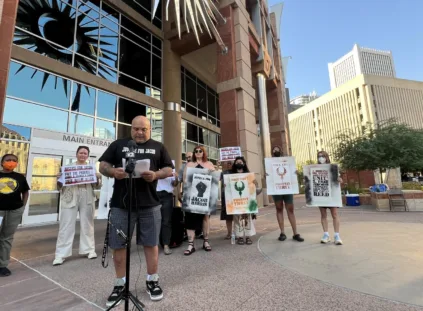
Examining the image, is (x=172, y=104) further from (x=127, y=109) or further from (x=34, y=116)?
(x=34, y=116)

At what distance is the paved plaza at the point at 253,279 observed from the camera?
250cm

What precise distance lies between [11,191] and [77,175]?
95 centimetres

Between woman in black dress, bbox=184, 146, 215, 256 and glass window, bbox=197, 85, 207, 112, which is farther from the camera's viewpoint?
glass window, bbox=197, 85, 207, 112

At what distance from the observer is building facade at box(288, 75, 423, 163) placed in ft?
270

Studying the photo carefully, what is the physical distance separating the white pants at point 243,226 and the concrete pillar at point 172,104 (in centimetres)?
984

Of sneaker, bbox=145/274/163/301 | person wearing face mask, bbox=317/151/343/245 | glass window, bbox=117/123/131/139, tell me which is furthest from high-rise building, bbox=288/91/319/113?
sneaker, bbox=145/274/163/301

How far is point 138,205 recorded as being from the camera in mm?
2617

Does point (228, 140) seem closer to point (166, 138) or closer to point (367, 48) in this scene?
point (166, 138)

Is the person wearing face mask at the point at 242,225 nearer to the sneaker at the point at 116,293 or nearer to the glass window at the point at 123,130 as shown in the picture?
the sneaker at the point at 116,293

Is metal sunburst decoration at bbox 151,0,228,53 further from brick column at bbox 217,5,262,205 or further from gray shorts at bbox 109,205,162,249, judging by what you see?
gray shorts at bbox 109,205,162,249

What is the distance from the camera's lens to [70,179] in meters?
4.31

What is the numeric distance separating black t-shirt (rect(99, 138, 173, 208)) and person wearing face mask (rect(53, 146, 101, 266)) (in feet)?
7.00

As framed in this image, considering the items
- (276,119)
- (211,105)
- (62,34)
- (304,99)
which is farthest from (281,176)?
(304,99)

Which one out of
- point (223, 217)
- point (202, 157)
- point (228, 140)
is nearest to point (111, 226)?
point (202, 157)
